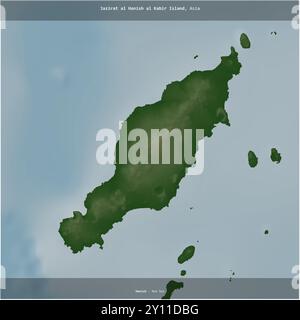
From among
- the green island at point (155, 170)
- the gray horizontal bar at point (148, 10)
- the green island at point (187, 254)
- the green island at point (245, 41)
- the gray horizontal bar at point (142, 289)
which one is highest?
the gray horizontal bar at point (148, 10)

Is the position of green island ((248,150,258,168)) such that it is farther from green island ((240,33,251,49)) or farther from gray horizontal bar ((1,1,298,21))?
gray horizontal bar ((1,1,298,21))

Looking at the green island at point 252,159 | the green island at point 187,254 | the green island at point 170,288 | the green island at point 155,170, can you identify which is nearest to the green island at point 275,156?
the green island at point 252,159

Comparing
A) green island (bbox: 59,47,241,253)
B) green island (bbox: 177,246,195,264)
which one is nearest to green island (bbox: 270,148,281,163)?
green island (bbox: 59,47,241,253)

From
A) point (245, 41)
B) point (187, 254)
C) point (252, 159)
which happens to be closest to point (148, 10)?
point (245, 41)

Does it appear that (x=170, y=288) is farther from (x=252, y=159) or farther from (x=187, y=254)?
(x=252, y=159)

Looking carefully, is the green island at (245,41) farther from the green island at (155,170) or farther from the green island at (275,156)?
the green island at (275,156)

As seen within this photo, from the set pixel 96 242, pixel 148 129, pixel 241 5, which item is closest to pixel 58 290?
pixel 96 242

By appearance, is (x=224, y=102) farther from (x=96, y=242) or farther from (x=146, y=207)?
(x=96, y=242)
